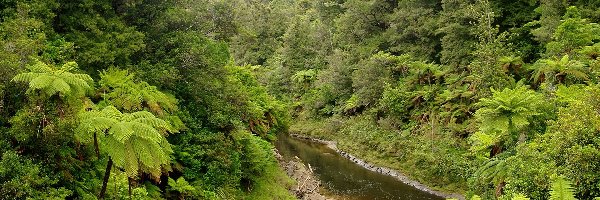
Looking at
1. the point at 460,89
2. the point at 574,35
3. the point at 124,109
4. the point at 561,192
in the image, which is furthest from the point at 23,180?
the point at 460,89

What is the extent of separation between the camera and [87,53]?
14.0 m

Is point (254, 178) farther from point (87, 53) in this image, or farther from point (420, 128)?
point (420, 128)

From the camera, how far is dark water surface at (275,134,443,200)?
23.3 meters

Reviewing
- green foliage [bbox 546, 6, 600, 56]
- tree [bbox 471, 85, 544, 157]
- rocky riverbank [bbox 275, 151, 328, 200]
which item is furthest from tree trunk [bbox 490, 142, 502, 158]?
green foliage [bbox 546, 6, 600, 56]

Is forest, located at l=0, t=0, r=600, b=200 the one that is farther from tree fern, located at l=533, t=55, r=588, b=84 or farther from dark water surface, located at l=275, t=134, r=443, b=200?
dark water surface, located at l=275, t=134, r=443, b=200

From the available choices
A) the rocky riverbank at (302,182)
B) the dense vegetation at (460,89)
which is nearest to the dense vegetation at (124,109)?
the rocky riverbank at (302,182)

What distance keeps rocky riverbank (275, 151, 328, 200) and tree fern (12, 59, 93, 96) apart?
12.3m

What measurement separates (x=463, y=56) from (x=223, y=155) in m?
19.5

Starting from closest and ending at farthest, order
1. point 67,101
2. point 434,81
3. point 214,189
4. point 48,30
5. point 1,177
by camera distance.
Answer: point 1,177 < point 67,101 < point 48,30 < point 214,189 < point 434,81

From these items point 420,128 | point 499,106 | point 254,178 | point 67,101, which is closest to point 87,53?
point 67,101

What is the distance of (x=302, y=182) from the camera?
22.6m

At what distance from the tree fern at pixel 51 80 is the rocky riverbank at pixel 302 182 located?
12291mm

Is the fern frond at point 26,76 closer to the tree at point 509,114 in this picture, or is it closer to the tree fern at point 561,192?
the tree fern at point 561,192

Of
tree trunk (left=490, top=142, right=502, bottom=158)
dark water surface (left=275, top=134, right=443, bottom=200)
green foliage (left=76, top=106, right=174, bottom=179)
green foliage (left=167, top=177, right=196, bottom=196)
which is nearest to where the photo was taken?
green foliage (left=76, top=106, right=174, bottom=179)
